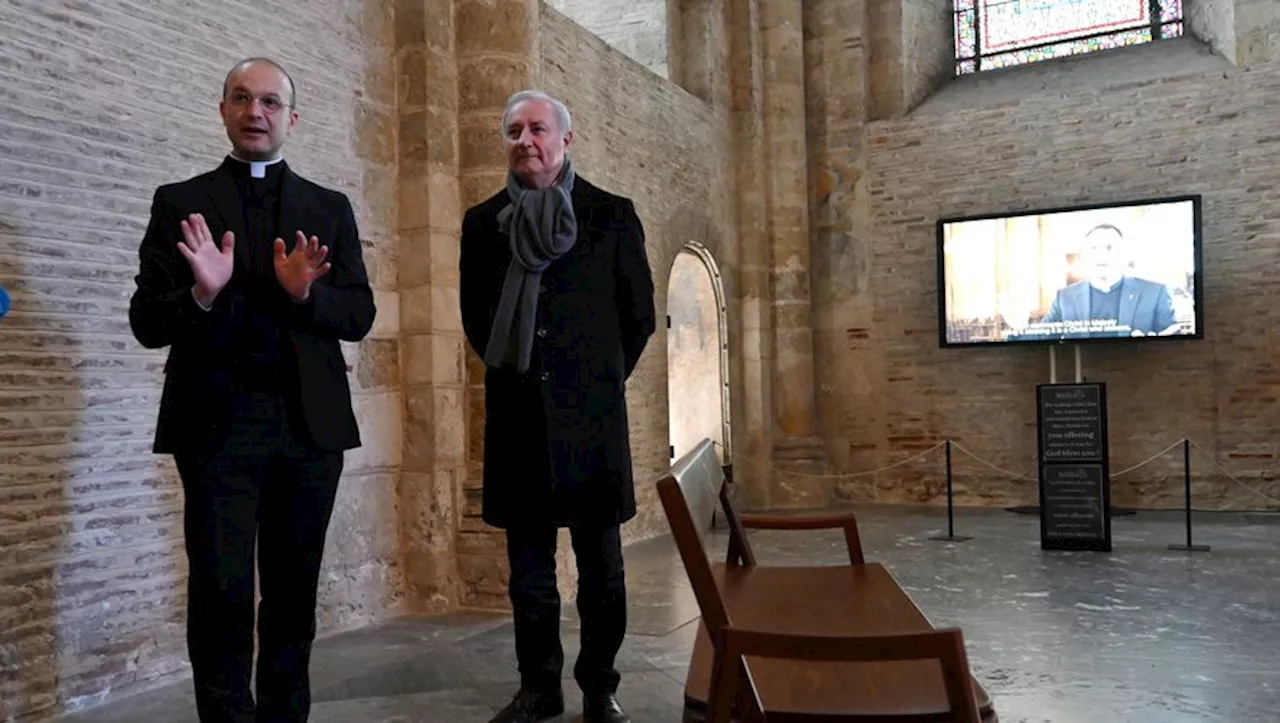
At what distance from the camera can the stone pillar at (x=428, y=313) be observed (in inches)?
198

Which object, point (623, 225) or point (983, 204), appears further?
point (983, 204)

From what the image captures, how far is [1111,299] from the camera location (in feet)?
27.6

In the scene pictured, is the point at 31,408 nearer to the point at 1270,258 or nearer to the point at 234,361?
the point at 234,361

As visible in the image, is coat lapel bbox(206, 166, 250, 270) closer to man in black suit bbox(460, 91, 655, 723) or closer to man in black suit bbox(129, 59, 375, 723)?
man in black suit bbox(129, 59, 375, 723)

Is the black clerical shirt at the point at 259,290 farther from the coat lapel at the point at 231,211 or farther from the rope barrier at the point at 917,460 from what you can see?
the rope barrier at the point at 917,460

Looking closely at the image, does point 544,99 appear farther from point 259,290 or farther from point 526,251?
point 259,290

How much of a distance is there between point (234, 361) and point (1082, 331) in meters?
7.66

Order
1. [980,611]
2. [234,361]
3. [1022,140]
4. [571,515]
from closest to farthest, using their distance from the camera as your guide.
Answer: [234,361]
[571,515]
[980,611]
[1022,140]

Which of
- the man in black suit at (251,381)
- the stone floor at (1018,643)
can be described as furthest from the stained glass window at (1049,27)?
the man in black suit at (251,381)

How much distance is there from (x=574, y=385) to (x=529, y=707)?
2.93ft

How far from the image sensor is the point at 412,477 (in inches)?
198

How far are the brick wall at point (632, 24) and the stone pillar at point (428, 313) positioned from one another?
4.25m

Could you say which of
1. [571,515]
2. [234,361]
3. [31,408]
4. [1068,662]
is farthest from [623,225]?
[1068,662]

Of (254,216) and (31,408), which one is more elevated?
(254,216)
